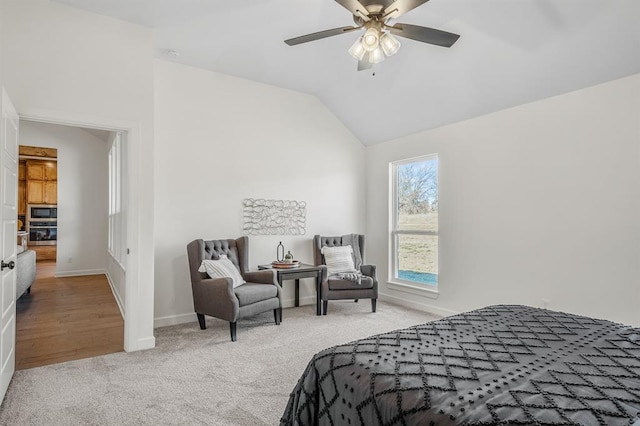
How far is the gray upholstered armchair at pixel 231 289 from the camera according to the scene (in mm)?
3803

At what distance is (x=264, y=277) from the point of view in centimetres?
436

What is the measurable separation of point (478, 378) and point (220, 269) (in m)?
3.17

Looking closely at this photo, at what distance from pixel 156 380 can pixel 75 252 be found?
6.19 m

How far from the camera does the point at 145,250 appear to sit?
359 centimetres

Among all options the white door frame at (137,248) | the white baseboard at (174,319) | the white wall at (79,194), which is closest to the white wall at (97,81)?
the white door frame at (137,248)

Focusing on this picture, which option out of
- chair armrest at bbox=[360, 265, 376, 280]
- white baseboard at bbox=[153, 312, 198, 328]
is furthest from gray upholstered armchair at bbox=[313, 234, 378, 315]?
white baseboard at bbox=[153, 312, 198, 328]

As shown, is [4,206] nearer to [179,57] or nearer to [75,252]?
[179,57]

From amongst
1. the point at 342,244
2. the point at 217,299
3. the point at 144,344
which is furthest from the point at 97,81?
the point at 342,244

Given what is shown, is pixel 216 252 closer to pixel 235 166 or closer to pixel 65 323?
pixel 235 166

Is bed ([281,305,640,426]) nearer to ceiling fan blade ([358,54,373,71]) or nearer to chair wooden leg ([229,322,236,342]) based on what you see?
ceiling fan blade ([358,54,373,71])

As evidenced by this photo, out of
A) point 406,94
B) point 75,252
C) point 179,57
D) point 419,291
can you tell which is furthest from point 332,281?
point 75,252

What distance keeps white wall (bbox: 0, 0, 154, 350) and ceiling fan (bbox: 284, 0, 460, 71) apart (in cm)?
183

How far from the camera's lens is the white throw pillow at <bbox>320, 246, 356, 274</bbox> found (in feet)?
16.8

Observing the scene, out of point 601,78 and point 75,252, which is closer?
point 601,78
